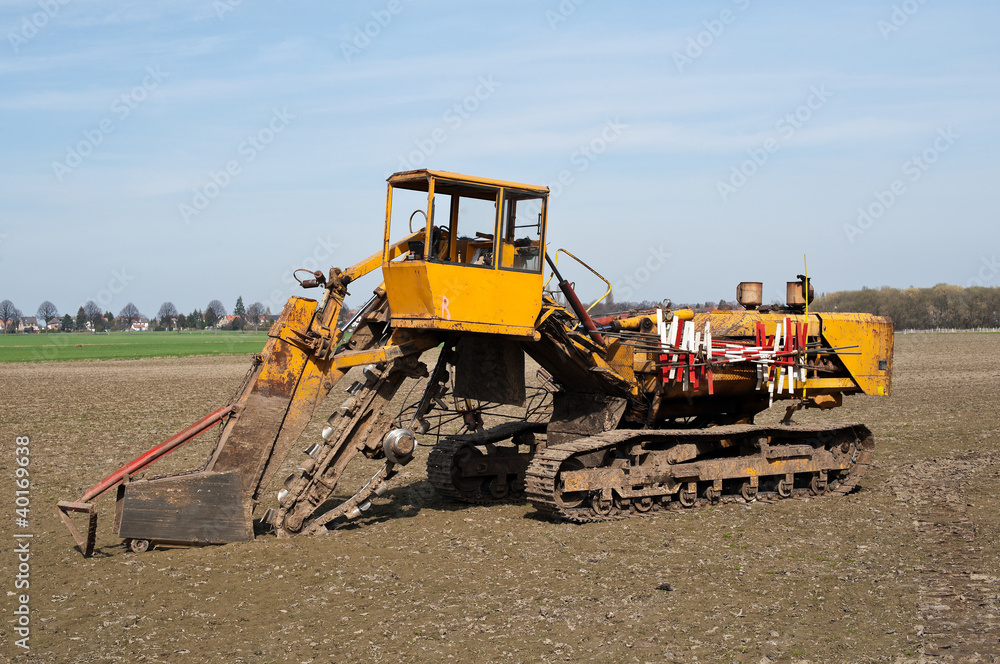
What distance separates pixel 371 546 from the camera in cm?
1088

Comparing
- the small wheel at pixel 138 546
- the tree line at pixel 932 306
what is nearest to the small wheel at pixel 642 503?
the small wheel at pixel 138 546

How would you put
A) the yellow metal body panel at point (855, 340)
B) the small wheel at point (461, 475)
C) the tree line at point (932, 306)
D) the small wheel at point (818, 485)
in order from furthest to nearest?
the tree line at point (932, 306)
the small wheel at point (818, 485)
the yellow metal body panel at point (855, 340)
the small wheel at point (461, 475)

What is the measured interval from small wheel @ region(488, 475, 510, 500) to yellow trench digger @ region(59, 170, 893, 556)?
0.11 ft

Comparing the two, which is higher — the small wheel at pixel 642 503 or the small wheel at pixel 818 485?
the small wheel at pixel 818 485

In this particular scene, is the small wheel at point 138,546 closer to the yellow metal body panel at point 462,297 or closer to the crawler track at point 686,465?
the yellow metal body panel at point 462,297

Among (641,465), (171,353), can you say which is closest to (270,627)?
(641,465)

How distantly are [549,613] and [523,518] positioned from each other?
409 centimetres

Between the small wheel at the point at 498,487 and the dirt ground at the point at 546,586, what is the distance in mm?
496

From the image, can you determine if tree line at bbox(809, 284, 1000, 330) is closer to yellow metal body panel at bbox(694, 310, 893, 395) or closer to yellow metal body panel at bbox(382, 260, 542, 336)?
yellow metal body panel at bbox(694, 310, 893, 395)

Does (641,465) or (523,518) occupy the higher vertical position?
(641,465)

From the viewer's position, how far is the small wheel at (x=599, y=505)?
39.4ft

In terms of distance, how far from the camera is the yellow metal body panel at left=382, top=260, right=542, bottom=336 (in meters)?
10.9

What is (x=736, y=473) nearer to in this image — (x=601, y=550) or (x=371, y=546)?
(x=601, y=550)

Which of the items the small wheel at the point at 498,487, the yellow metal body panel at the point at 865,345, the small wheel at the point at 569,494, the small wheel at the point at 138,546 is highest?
the yellow metal body panel at the point at 865,345
